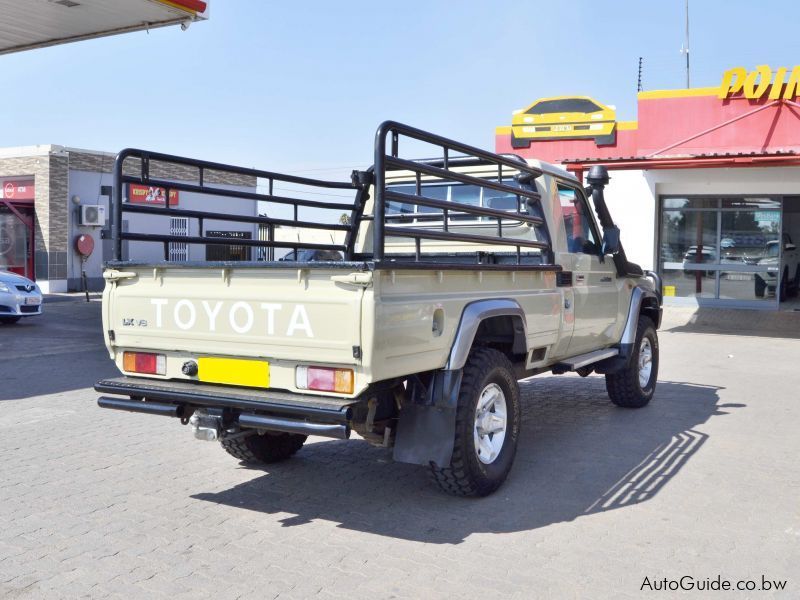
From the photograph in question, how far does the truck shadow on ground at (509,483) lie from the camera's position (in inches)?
178

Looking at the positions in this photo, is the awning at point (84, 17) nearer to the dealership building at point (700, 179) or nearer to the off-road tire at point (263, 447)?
the off-road tire at point (263, 447)

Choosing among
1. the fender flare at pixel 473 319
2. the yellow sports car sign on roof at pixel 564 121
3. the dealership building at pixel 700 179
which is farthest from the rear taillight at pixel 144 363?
the yellow sports car sign on roof at pixel 564 121

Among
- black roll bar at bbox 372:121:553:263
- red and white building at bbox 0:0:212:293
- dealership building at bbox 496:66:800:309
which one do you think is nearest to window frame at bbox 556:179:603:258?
black roll bar at bbox 372:121:553:263

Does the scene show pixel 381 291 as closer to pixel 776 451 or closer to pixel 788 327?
pixel 776 451

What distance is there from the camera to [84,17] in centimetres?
1234

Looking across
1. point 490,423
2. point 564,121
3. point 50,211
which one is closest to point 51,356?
point 490,423

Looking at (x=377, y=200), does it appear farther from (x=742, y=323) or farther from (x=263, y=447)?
(x=742, y=323)

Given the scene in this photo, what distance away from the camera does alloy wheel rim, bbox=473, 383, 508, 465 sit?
15.7 feet

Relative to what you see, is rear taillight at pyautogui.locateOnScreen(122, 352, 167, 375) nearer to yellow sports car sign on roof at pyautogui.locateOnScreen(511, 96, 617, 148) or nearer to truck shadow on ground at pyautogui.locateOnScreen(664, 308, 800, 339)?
truck shadow on ground at pyautogui.locateOnScreen(664, 308, 800, 339)

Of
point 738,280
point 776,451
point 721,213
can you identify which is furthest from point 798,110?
point 776,451

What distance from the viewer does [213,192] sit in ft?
17.4

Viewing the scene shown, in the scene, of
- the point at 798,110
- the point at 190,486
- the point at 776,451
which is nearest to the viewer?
the point at 190,486

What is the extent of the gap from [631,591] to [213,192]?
351 cm

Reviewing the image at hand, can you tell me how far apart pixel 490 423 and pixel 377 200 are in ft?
5.66
